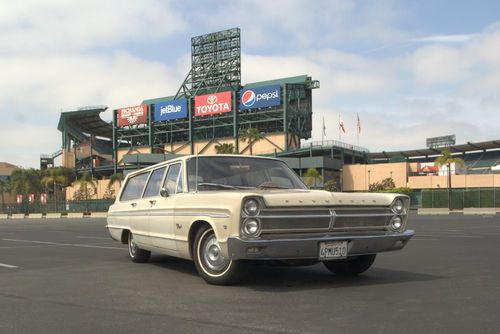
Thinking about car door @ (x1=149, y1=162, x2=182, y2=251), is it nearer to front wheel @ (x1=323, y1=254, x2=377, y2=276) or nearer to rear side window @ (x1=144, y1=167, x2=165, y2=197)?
rear side window @ (x1=144, y1=167, x2=165, y2=197)

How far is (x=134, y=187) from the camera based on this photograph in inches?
386

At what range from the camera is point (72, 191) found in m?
115

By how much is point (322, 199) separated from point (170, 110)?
102 meters

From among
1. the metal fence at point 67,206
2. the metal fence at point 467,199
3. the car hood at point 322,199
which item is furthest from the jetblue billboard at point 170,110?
the car hood at point 322,199

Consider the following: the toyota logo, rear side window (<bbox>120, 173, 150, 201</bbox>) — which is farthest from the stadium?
rear side window (<bbox>120, 173, 150, 201</bbox>)

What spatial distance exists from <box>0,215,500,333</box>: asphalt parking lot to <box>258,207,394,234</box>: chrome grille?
0.73 meters

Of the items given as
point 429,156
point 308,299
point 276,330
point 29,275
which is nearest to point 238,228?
point 308,299

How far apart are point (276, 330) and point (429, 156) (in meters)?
104

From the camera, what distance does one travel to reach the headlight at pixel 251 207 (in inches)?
246

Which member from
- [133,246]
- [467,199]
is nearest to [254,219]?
[133,246]

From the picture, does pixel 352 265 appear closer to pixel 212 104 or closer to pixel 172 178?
pixel 172 178

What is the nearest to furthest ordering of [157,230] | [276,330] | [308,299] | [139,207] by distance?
[276,330]
[308,299]
[157,230]
[139,207]

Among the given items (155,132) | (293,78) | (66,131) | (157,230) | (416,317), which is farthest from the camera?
(66,131)

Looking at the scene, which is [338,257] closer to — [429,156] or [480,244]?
[480,244]
